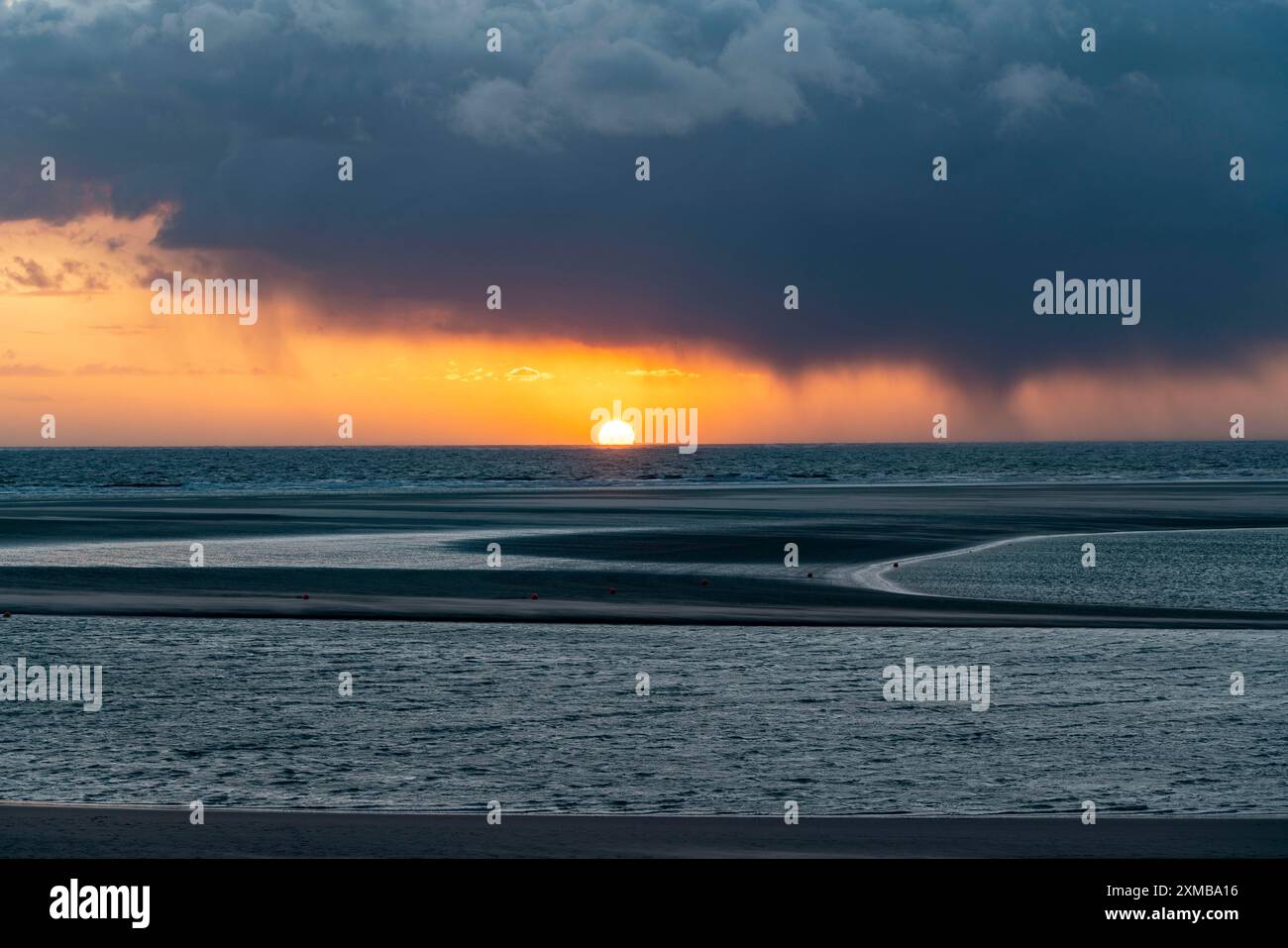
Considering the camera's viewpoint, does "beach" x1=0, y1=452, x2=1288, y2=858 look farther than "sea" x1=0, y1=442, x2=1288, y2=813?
No

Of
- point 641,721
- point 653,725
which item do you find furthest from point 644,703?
point 653,725

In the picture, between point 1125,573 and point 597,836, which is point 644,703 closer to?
point 597,836

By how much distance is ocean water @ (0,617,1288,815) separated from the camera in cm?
1147

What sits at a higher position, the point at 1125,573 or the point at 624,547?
the point at 624,547

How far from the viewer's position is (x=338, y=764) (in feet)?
41.0

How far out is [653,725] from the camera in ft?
47.5

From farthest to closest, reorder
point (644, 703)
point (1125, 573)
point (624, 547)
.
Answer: point (624, 547) → point (1125, 573) → point (644, 703)

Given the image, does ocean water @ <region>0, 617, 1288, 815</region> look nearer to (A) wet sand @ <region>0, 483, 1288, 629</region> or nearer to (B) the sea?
(B) the sea

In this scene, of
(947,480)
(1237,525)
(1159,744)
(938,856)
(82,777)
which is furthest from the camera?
(947,480)

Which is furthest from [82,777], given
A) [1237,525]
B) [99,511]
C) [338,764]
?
[99,511]

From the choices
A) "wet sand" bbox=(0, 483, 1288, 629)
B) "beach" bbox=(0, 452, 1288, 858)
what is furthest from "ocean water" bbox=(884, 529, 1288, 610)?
"wet sand" bbox=(0, 483, 1288, 629)

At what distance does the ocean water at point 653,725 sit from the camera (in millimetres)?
11469
